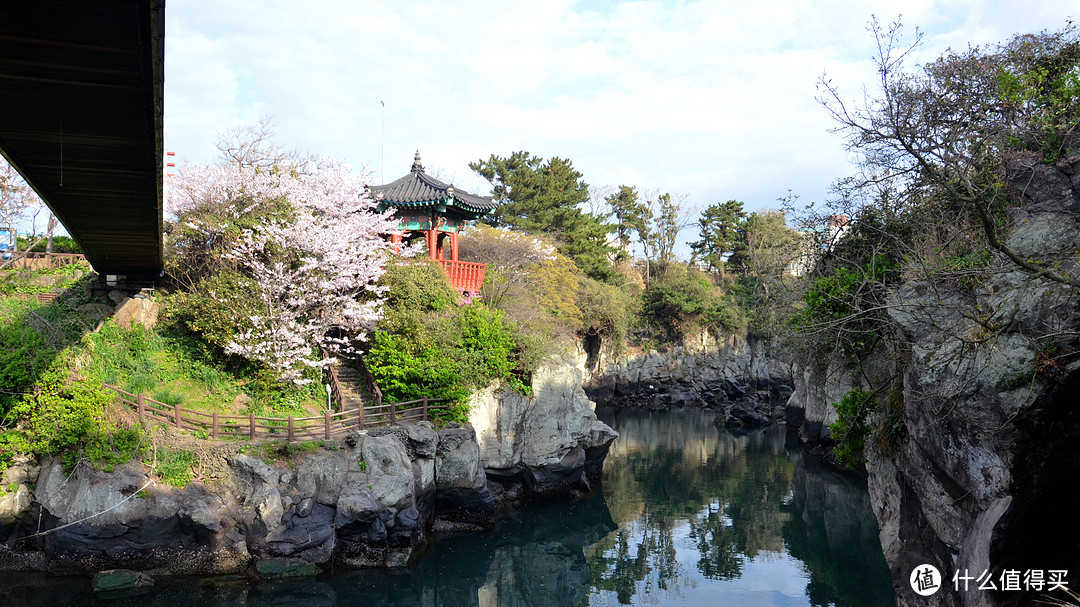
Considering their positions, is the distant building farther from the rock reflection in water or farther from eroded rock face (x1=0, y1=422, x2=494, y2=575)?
the rock reflection in water

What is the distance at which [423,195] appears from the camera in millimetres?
21391

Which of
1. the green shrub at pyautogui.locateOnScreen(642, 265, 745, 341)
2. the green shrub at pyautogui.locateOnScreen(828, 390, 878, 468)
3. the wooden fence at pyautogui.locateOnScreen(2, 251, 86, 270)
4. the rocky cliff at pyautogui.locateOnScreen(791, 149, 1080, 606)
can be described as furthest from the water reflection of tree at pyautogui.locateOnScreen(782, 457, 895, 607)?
the wooden fence at pyautogui.locateOnScreen(2, 251, 86, 270)

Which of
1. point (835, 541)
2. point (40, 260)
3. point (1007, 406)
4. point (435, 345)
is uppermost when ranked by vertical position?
point (40, 260)

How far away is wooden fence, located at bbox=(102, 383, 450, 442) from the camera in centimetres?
1355

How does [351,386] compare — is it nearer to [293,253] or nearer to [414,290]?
[414,290]

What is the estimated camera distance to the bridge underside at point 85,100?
4.54m

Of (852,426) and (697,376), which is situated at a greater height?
(852,426)

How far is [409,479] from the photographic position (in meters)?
14.1

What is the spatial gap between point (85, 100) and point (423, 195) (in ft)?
51.9

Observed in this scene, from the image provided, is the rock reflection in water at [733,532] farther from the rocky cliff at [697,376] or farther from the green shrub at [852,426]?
the rocky cliff at [697,376]

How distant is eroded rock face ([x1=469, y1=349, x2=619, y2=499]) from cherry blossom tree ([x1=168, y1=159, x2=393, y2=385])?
173 inches

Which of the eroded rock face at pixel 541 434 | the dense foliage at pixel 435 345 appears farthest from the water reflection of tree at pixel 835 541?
the dense foliage at pixel 435 345

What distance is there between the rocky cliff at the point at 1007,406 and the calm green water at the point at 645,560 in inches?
235

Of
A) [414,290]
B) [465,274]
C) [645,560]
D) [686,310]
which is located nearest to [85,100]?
[414,290]
